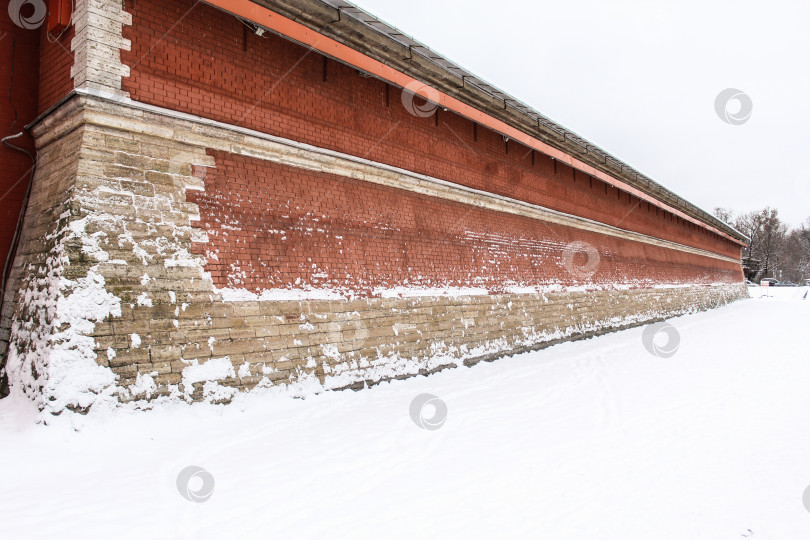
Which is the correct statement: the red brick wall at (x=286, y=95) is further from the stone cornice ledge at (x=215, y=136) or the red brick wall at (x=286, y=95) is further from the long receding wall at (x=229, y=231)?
the stone cornice ledge at (x=215, y=136)

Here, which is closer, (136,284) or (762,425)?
(136,284)

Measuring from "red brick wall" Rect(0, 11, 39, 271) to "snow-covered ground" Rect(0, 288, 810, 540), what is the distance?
2.18m

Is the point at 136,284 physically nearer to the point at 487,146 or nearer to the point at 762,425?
the point at 762,425

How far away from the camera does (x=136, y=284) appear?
4355mm

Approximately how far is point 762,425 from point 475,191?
18.5ft

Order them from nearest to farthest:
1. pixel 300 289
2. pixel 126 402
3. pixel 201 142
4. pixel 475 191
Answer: pixel 126 402
pixel 201 142
pixel 300 289
pixel 475 191

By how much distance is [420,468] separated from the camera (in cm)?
379

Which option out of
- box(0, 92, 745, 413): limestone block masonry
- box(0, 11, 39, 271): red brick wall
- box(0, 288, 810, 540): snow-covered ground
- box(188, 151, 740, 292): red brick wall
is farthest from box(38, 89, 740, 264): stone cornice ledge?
box(0, 288, 810, 540): snow-covered ground

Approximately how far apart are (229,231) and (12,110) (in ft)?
8.79

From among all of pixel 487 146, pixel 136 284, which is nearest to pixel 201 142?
pixel 136 284

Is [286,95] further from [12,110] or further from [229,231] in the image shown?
[12,110]

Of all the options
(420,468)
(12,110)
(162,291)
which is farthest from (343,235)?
(12,110)

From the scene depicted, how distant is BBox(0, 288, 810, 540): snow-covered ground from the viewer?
2.87 m

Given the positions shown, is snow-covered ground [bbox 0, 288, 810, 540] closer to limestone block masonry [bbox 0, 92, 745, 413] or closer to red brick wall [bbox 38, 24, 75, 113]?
limestone block masonry [bbox 0, 92, 745, 413]
